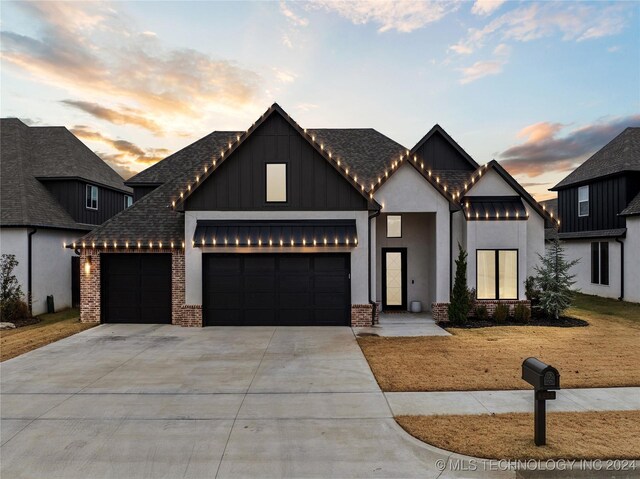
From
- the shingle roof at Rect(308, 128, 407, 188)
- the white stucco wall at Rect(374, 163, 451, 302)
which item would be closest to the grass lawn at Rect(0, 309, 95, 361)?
the white stucco wall at Rect(374, 163, 451, 302)

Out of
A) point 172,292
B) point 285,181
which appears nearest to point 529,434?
point 285,181

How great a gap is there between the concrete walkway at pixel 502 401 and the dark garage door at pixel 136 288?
10.7m

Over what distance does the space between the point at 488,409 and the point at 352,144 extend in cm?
1565

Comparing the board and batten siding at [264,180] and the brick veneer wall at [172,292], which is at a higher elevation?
the board and batten siding at [264,180]

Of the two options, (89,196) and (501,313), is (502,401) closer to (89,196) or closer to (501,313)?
(501,313)

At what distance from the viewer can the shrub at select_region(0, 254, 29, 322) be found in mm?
14414

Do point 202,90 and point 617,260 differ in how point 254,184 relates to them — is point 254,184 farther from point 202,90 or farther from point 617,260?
point 617,260

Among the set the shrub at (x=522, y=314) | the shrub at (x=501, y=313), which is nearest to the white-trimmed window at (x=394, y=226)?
the shrub at (x=501, y=313)

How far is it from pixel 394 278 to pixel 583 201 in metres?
16.3

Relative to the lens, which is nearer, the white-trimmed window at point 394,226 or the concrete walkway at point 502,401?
the concrete walkway at point 502,401

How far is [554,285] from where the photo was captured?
47.3 ft

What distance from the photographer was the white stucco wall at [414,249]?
53.5ft

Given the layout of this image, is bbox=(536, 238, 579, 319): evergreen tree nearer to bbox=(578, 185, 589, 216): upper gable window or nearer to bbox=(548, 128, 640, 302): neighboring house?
bbox=(548, 128, 640, 302): neighboring house

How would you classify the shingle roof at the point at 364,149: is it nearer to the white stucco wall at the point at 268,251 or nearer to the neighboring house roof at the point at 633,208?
the white stucco wall at the point at 268,251
